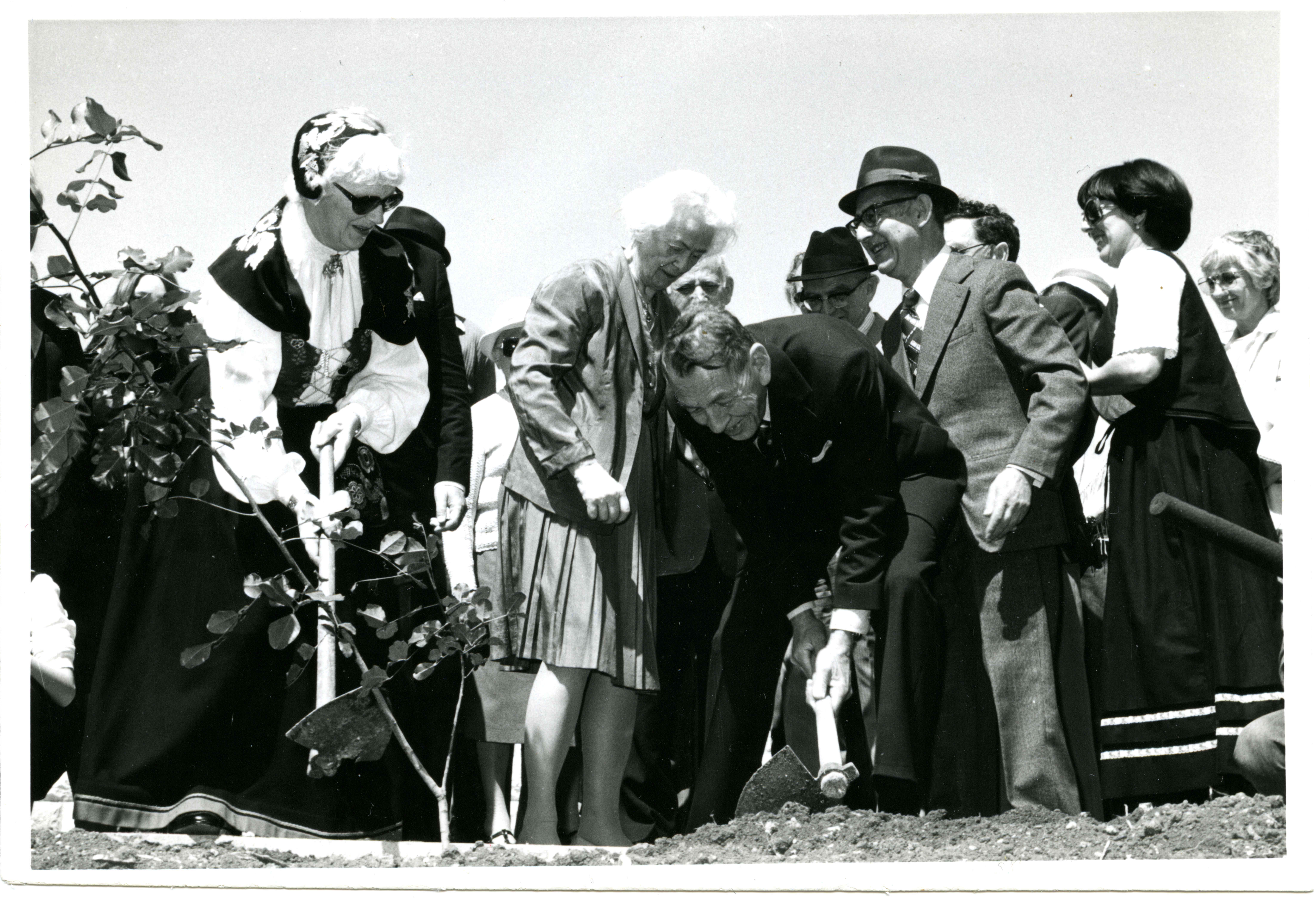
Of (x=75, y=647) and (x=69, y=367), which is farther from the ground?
(x=69, y=367)

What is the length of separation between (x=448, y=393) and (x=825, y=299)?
1229mm

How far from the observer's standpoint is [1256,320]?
19.4 ft

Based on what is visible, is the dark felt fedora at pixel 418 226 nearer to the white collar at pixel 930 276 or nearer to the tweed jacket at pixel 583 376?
the tweed jacket at pixel 583 376

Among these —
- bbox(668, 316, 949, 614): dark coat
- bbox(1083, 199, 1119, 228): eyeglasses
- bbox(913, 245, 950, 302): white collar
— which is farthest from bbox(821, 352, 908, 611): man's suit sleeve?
bbox(1083, 199, 1119, 228): eyeglasses

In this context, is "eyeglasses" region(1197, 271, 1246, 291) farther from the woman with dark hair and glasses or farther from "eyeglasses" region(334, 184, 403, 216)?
"eyeglasses" region(334, 184, 403, 216)

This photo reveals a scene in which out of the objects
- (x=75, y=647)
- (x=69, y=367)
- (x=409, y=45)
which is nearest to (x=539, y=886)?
(x=75, y=647)

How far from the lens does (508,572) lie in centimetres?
547

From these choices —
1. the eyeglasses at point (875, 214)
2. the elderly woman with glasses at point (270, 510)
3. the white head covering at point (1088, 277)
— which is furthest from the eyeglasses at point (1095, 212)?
the elderly woman with glasses at point (270, 510)

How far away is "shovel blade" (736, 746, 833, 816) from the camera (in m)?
5.47

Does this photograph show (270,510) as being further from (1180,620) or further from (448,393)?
(1180,620)

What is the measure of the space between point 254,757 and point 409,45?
7.38ft

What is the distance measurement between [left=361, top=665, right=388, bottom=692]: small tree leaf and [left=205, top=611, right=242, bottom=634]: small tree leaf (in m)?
0.41

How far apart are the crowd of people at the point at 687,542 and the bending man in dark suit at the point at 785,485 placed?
11 millimetres

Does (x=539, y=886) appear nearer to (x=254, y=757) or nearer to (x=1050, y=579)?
(x=254, y=757)
